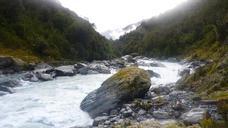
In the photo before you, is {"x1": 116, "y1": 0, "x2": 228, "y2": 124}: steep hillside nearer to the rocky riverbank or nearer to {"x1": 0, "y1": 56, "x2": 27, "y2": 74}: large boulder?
the rocky riverbank

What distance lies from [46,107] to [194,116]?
15155 millimetres

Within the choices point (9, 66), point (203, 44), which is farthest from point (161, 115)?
point (203, 44)

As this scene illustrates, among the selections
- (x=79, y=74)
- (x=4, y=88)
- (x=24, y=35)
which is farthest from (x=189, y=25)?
(x=4, y=88)

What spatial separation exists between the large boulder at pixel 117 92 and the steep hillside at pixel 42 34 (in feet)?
185

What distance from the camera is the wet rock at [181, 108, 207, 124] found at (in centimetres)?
2240

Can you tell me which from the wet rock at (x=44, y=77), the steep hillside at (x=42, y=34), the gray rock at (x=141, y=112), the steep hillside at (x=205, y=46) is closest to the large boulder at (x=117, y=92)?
the gray rock at (x=141, y=112)

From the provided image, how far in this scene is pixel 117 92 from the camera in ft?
101

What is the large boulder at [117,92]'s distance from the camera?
1181 inches

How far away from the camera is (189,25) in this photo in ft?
586

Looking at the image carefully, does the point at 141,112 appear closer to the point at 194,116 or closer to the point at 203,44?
the point at 194,116

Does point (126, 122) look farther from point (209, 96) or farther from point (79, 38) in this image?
point (79, 38)

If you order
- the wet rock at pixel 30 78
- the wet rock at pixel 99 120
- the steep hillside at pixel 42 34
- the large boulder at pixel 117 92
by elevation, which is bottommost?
the wet rock at pixel 99 120

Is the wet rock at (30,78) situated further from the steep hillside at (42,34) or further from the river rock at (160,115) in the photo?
the river rock at (160,115)

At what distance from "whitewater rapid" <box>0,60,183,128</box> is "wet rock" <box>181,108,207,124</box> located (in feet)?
23.1
